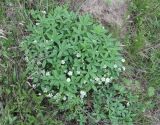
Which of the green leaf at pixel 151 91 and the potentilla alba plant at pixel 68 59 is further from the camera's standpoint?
the green leaf at pixel 151 91

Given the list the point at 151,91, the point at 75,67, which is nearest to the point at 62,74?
the point at 75,67

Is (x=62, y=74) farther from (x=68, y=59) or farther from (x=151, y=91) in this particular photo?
(x=151, y=91)

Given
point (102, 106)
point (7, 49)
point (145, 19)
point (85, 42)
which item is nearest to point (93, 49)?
point (85, 42)

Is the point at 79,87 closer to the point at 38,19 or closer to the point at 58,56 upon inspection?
the point at 58,56

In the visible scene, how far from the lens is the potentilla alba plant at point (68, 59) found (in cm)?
320

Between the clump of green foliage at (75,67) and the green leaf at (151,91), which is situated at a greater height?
the clump of green foliage at (75,67)

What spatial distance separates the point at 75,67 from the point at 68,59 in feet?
0.32

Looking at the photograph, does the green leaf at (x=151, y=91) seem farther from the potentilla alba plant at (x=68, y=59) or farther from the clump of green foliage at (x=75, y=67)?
the potentilla alba plant at (x=68, y=59)

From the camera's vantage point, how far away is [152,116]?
11.7ft

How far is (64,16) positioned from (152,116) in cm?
125

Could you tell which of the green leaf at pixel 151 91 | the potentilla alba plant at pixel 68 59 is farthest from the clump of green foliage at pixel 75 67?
the green leaf at pixel 151 91

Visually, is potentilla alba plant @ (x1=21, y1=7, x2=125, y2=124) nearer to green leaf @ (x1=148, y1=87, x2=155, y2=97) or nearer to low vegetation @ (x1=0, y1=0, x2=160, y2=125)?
low vegetation @ (x1=0, y1=0, x2=160, y2=125)

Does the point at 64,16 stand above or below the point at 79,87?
above

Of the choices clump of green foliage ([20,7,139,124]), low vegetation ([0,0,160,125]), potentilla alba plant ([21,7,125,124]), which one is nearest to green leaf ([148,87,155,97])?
low vegetation ([0,0,160,125])
